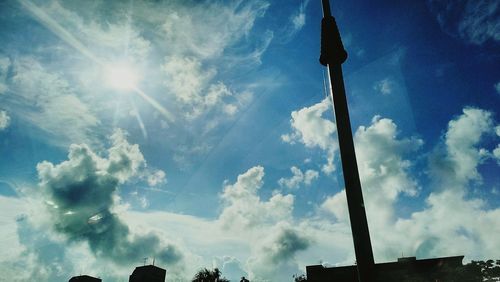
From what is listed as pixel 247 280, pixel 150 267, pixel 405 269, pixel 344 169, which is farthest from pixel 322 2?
pixel 150 267

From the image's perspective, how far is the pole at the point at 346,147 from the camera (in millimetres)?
14888

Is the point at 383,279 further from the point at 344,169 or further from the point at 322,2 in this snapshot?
the point at 322,2

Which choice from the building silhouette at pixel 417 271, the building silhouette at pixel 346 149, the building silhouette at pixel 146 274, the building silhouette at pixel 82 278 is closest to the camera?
the building silhouette at pixel 346 149

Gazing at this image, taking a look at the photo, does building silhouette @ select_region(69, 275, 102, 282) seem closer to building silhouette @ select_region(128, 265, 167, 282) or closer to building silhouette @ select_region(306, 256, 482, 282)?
building silhouette @ select_region(128, 265, 167, 282)

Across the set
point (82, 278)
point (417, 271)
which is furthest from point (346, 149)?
point (82, 278)

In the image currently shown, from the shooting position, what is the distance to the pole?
14.9 meters

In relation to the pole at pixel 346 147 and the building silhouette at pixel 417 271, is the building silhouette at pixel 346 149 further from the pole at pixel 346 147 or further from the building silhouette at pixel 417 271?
the building silhouette at pixel 417 271

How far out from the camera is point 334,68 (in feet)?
65.0

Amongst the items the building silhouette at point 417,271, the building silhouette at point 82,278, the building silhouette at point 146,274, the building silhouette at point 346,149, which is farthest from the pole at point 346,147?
the building silhouette at point 82,278

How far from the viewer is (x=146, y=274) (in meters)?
67.4

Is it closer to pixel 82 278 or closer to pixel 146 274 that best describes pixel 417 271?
pixel 146 274

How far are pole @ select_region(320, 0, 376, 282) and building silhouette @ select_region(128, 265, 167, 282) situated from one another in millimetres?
64216

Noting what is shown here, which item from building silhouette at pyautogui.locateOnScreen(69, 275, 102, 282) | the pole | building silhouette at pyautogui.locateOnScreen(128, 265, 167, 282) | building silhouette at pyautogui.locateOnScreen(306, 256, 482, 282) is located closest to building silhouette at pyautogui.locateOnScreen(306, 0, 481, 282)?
the pole

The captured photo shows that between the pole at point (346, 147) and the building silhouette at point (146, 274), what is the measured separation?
64216 millimetres
